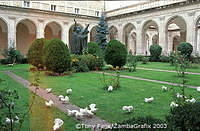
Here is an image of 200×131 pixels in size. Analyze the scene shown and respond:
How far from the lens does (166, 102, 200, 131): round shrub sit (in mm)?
2949

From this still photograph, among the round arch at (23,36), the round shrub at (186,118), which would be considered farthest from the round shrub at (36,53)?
the round arch at (23,36)

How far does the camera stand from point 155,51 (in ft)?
81.8

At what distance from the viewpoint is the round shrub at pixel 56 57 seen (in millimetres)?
12086

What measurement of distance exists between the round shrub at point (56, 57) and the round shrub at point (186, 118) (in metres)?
9.50

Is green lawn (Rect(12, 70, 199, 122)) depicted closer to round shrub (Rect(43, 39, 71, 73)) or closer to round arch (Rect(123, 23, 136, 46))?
round shrub (Rect(43, 39, 71, 73))

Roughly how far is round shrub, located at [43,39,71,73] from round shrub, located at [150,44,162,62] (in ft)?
48.3

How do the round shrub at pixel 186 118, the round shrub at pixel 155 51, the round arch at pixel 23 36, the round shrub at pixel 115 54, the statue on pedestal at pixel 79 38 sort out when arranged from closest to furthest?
the round shrub at pixel 186 118, the round shrub at pixel 115 54, the statue on pedestal at pixel 79 38, the round shrub at pixel 155 51, the round arch at pixel 23 36

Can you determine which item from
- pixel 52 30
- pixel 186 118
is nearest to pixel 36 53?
pixel 186 118

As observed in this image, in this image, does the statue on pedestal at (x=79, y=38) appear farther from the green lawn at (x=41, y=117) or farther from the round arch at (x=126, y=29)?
the round arch at (x=126, y=29)

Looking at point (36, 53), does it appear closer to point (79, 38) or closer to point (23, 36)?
point (79, 38)

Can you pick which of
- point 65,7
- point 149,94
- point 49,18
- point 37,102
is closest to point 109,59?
point 149,94

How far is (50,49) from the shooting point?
12297 millimetres

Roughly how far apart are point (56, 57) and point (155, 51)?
50.8 feet

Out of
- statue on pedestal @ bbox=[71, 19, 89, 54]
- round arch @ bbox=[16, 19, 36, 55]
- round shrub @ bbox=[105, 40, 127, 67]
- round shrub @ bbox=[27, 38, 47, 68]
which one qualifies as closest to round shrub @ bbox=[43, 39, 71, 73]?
round shrub @ bbox=[27, 38, 47, 68]
